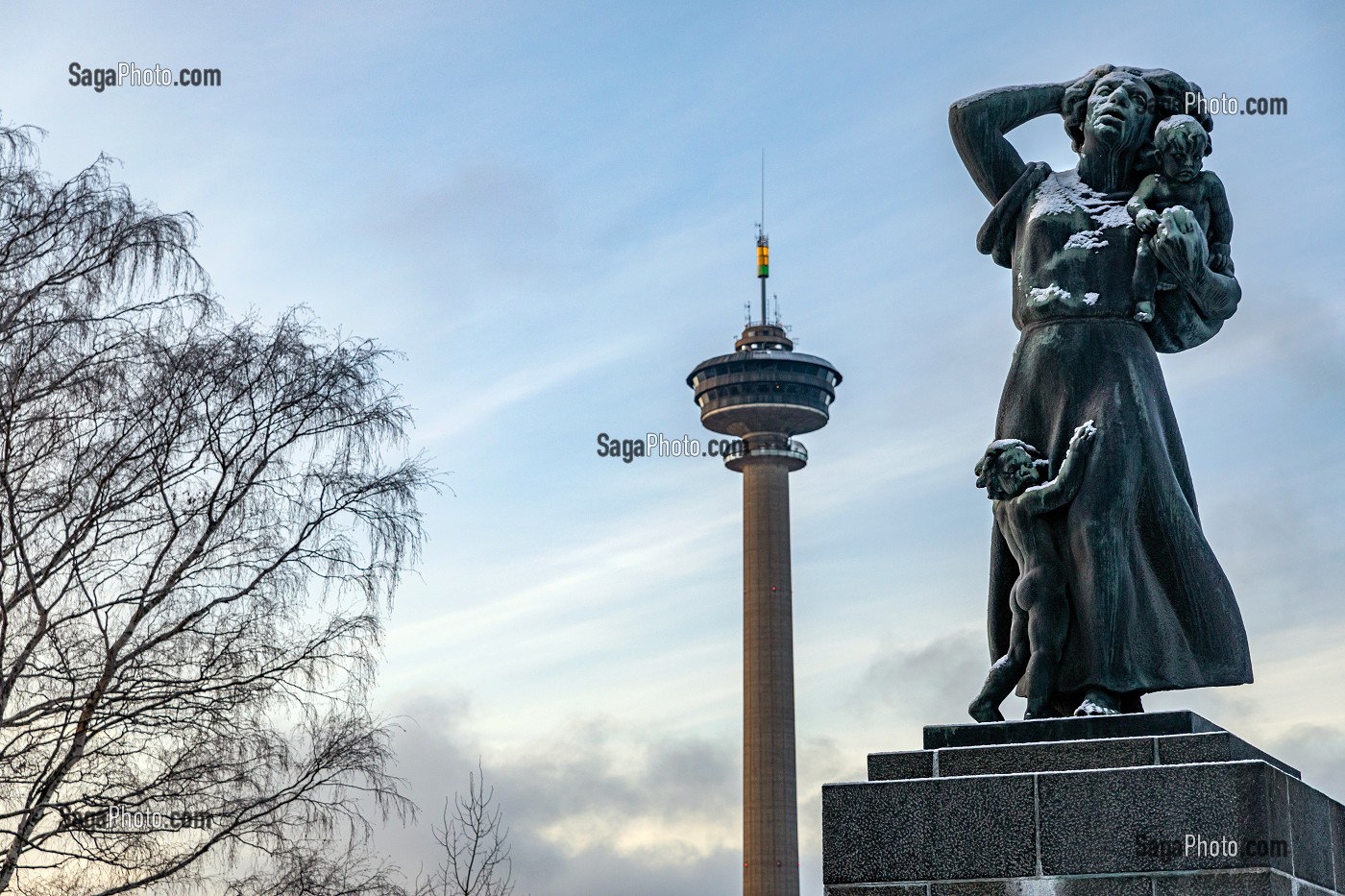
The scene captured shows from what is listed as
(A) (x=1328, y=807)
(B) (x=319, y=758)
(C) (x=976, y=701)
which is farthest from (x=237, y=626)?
(A) (x=1328, y=807)

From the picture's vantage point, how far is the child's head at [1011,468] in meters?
8.71

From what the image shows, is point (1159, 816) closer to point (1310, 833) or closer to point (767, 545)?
point (1310, 833)

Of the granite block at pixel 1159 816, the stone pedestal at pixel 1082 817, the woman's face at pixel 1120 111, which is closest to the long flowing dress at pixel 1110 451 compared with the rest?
the woman's face at pixel 1120 111

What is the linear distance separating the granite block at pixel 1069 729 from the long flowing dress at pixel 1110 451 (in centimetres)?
38

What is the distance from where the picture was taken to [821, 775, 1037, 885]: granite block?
7695 mm

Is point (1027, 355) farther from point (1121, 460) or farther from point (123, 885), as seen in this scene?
point (123, 885)

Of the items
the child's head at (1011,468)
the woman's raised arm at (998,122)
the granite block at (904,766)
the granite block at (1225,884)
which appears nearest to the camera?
the granite block at (1225,884)

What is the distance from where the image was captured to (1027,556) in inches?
341

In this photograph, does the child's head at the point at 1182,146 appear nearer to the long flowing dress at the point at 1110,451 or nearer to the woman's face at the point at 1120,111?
the woman's face at the point at 1120,111

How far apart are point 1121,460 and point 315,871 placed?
12.6 meters

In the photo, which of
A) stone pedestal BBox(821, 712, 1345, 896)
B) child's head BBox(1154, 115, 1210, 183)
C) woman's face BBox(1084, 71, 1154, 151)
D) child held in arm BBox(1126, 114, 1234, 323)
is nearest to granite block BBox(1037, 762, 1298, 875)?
stone pedestal BBox(821, 712, 1345, 896)

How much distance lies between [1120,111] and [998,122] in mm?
710

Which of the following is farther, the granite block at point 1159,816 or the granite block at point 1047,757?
the granite block at point 1047,757

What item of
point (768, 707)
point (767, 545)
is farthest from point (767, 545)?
point (768, 707)
